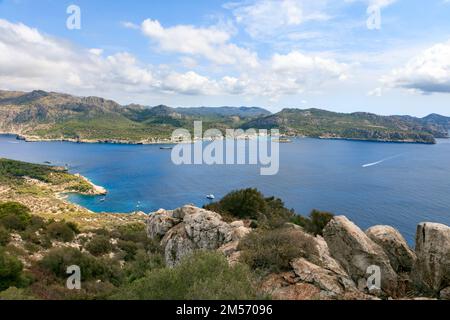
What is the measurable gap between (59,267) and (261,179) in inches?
4410

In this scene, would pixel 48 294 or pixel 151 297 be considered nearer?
pixel 151 297

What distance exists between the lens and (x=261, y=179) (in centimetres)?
13275

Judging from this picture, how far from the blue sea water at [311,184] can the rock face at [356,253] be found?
59.4m

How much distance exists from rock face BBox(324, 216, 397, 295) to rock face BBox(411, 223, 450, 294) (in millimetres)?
1354

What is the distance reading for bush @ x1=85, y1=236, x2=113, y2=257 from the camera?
32.3 m

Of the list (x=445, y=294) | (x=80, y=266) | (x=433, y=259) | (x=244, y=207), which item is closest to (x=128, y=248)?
(x=80, y=266)

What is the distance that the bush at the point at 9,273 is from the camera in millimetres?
18603

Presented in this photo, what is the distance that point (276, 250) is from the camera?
15102 mm

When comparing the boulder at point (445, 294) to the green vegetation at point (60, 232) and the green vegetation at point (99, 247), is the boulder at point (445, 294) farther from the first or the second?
the green vegetation at point (60, 232)

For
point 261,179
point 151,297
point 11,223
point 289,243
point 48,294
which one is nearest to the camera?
point 151,297

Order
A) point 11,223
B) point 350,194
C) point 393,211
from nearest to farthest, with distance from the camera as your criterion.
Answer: point 11,223 < point 393,211 < point 350,194

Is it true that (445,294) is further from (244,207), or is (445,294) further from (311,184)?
(311,184)
